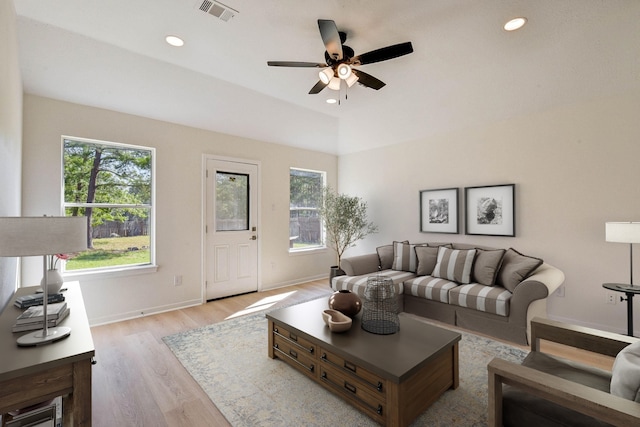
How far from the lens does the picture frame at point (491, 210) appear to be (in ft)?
12.3

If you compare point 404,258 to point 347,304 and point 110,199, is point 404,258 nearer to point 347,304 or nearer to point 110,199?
point 347,304

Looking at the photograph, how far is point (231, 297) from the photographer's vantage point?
14.8 ft

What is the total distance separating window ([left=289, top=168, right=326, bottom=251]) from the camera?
5469 millimetres

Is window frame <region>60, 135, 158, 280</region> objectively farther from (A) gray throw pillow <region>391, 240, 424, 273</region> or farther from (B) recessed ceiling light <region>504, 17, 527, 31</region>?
(B) recessed ceiling light <region>504, 17, 527, 31</region>

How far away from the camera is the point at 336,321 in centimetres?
228

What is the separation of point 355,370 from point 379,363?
0.79 feet

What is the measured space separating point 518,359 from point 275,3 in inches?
139

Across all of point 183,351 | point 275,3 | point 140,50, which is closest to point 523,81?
point 275,3

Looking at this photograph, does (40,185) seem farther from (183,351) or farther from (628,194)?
(628,194)

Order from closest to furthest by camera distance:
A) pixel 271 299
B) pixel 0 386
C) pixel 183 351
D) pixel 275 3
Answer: pixel 0 386 → pixel 275 3 → pixel 183 351 → pixel 271 299

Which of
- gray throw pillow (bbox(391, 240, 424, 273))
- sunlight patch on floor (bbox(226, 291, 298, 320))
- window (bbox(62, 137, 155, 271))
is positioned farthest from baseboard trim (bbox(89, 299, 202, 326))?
gray throw pillow (bbox(391, 240, 424, 273))

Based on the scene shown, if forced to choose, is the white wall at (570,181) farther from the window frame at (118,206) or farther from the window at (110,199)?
the window at (110,199)

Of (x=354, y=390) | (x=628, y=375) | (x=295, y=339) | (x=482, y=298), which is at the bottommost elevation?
(x=354, y=390)

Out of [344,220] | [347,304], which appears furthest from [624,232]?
[344,220]
